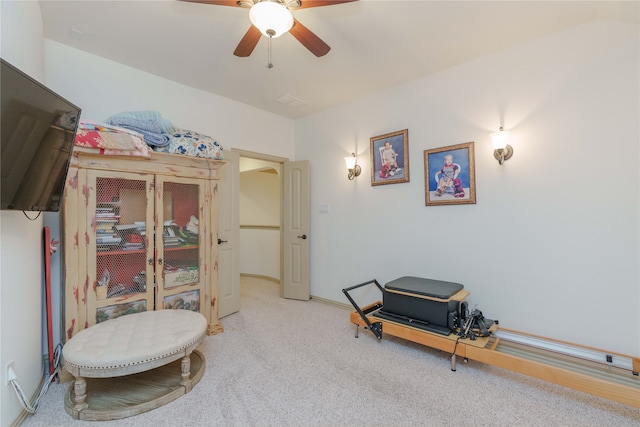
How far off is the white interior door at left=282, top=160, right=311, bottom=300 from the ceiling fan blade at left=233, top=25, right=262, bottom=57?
214 cm

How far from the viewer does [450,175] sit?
9.45 feet

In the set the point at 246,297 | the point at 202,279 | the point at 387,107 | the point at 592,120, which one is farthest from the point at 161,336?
the point at 592,120

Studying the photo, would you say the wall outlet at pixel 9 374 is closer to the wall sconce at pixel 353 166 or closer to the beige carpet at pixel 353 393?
the beige carpet at pixel 353 393

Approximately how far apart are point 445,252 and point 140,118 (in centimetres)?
318

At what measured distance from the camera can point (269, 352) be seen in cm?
250

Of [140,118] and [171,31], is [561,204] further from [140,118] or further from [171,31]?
[140,118]

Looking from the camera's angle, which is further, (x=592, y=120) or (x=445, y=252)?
(x=445, y=252)

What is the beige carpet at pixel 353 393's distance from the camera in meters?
1.67

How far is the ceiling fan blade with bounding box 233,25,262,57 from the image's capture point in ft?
6.10

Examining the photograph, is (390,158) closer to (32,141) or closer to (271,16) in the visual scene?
(271,16)

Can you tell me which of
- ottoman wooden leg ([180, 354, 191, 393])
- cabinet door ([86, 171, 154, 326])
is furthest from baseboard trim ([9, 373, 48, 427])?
ottoman wooden leg ([180, 354, 191, 393])

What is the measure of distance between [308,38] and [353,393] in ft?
8.05

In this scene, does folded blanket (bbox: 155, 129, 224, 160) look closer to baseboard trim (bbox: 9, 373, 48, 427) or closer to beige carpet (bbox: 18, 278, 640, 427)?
beige carpet (bbox: 18, 278, 640, 427)

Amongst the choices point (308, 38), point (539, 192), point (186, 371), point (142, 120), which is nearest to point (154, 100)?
point (142, 120)
